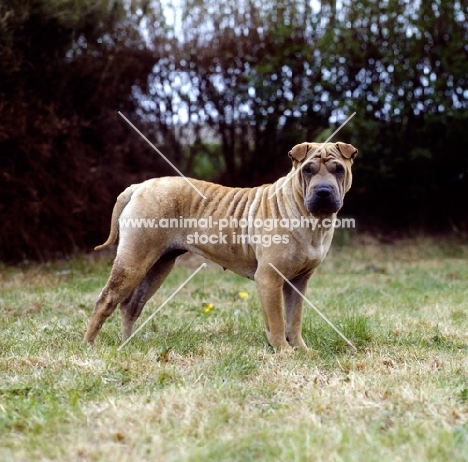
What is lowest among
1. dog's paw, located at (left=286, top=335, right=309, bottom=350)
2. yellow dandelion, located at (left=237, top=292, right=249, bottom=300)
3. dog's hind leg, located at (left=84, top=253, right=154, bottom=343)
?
yellow dandelion, located at (left=237, top=292, right=249, bottom=300)

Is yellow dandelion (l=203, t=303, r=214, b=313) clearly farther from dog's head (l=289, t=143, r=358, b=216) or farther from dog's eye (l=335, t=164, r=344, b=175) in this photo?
dog's eye (l=335, t=164, r=344, b=175)

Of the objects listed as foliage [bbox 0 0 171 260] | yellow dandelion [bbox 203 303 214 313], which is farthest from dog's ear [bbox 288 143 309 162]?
foliage [bbox 0 0 171 260]

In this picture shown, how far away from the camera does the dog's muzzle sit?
4082 millimetres

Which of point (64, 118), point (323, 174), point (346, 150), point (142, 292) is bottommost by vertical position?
point (142, 292)

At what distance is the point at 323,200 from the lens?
13.4ft

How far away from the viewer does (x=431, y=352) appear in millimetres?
4215

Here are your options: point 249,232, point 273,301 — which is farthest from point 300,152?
point 273,301

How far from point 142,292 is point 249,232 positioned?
0.95 m

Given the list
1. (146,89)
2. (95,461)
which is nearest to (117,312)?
(95,461)

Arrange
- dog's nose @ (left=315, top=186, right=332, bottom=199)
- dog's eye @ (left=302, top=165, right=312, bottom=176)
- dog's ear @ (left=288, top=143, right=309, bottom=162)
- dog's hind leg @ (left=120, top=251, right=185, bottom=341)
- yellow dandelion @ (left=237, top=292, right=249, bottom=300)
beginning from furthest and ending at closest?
yellow dandelion @ (left=237, top=292, right=249, bottom=300)
dog's hind leg @ (left=120, top=251, right=185, bottom=341)
dog's ear @ (left=288, top=143, right=309, bottom=162)
dog's eye @ (left=302, top=165, right=312, bottom=176)
dog's nose @ (left=315, top=186, right=332, bottom=199)

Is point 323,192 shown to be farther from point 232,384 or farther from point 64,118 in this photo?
point 64,118

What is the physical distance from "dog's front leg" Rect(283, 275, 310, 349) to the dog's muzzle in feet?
2.15

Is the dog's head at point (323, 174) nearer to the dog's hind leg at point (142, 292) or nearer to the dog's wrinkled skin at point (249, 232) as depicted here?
the dog's wrinkled skin at point (249, 232)

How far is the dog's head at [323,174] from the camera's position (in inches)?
161
